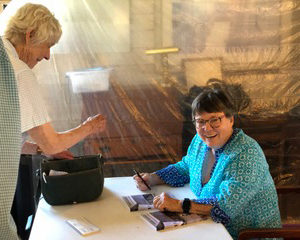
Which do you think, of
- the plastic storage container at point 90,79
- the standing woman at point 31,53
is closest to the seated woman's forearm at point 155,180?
the standing woman at point 31,53

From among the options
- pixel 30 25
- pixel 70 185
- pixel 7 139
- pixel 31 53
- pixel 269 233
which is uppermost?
pixel 30 25

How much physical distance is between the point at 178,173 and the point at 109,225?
583 mm

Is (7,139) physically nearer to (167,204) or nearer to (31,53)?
(31,53)

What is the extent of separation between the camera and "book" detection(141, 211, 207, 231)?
137cm

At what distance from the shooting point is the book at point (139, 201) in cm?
154

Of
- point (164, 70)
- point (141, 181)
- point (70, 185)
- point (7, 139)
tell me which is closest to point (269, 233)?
point (141, 181)

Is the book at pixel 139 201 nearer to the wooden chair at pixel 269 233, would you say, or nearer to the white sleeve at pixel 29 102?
the wooden chair at pixel 269 233

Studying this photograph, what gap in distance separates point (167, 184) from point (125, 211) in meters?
0.38

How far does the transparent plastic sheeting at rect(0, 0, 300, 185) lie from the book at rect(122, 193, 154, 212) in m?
0.91

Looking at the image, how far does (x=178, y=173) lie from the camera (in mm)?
1886

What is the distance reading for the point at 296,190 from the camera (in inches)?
75.2

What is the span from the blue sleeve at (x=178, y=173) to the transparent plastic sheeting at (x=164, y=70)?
680mm

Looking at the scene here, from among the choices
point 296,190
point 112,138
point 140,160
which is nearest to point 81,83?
point 112,138

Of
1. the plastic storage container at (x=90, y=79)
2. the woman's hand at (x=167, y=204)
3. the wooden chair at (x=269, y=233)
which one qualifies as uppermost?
the plastic storage container at (x=90, y=79)
